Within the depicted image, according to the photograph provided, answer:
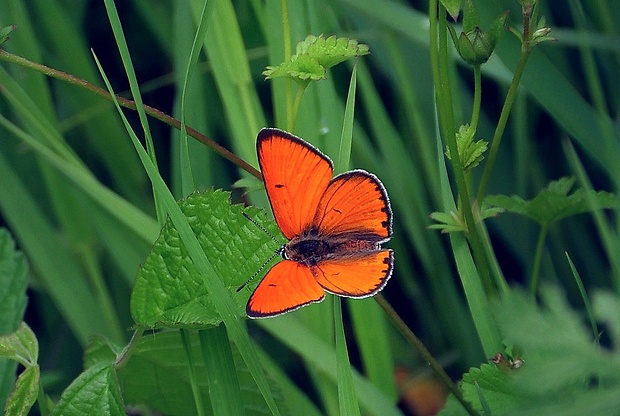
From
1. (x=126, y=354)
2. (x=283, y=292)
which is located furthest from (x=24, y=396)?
(x=283, y=292)

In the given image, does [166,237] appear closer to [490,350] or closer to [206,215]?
[206,215]

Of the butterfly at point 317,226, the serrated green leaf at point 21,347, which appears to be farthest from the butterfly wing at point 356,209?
the serrated green leaf at point 21,347

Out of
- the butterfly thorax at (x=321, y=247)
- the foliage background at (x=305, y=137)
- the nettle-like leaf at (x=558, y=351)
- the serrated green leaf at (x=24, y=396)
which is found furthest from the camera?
the foliage background at (x=305, y=137)

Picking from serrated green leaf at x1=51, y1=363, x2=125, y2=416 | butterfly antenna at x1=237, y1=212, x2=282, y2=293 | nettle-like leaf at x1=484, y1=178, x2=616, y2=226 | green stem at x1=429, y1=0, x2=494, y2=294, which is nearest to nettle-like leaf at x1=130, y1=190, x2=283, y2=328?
butterfly antenna at x1=237, y1=212, x2=282, y2=293

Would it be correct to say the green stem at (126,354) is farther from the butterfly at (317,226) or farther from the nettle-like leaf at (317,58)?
the nettle-like leaf at (317,58)

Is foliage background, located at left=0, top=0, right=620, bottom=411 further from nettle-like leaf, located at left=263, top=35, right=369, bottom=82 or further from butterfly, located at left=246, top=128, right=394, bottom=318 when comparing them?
nettle-like leaf, located at left=263, top=35, right=369, bottom=82

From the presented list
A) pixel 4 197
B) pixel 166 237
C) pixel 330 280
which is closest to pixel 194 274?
pixel 166 237
